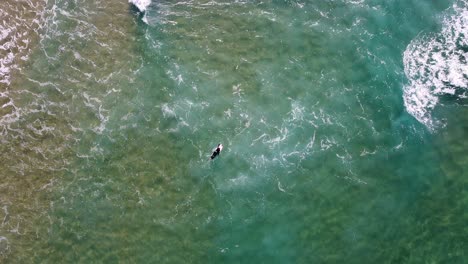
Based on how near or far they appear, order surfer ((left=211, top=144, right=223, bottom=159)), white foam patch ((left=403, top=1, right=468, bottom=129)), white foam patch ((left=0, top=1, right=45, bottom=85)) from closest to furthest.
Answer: surfer ((left=211, top=144, right=223, bottom=159)) < white foam patch ((left=0, top=1, right=45, bottom=85)) < white foam patch ((left=403, top=1, right=468, bottom=129))

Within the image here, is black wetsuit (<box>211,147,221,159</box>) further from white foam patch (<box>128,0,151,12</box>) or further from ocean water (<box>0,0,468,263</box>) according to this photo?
white foam patch (<box>128,0,151,12</box>)

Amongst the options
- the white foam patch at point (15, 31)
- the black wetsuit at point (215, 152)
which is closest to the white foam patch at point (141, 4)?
the white foam patch at point (15, 31)

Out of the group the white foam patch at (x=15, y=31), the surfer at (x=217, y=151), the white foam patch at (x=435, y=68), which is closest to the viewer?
the surfer at (x=217, y=151)

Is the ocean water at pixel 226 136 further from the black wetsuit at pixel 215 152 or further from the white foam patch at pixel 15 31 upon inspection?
the black wetsuit at pixel 215 152

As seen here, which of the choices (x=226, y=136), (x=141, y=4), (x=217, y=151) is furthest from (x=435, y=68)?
(x=141, y=4)

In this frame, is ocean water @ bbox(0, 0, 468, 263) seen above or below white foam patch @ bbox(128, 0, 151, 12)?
below

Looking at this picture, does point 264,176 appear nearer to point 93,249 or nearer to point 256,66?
point 256,66

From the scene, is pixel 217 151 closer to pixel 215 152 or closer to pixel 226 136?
pixel 215 152

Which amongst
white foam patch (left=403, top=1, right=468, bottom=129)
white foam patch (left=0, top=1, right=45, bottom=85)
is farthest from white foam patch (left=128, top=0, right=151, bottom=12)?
white foam patch (left=403, top=1, right=468, bottom=129)
